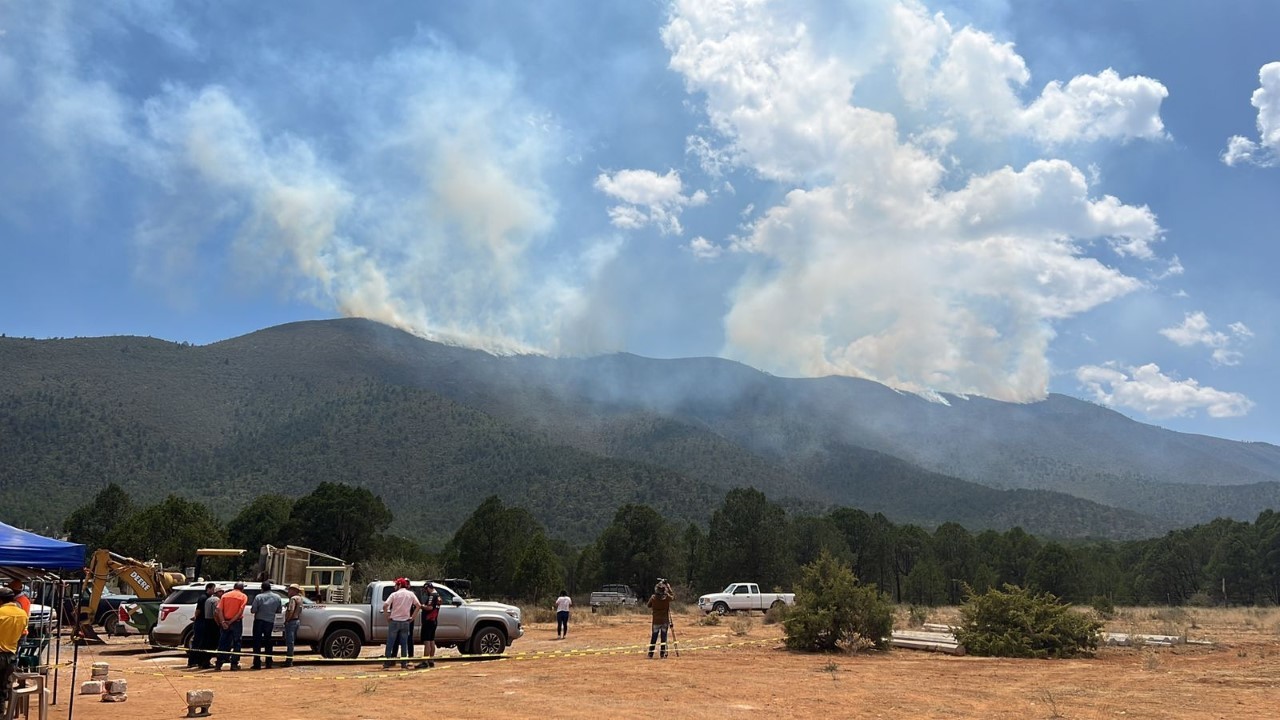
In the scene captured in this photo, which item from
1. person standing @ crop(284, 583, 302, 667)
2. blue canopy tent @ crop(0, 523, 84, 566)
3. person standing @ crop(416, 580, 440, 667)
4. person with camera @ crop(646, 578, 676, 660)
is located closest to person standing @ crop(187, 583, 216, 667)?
person standing @ crop(284, 583, 302, 667)

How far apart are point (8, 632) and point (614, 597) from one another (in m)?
47.3

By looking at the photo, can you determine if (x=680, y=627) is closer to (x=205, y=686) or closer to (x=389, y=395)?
(x=205, y=686)

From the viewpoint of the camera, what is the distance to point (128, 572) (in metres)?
28.3

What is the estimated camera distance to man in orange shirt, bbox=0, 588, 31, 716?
9492 millimetres

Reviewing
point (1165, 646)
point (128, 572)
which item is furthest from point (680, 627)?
point (128, 572)

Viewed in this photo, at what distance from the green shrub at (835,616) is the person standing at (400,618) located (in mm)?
9345

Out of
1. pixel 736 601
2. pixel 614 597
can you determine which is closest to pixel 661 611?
pixel 736 601

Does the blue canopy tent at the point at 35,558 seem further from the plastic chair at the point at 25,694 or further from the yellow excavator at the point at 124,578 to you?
the yellow excavator at the point at 124,578

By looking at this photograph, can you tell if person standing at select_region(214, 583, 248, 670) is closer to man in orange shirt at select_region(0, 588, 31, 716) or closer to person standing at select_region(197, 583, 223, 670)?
person standing at select_region(197, 583, 223, 670)

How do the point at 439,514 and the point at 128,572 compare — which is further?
the point at 439,514

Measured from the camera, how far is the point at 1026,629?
21.3m

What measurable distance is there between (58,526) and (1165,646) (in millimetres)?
90335

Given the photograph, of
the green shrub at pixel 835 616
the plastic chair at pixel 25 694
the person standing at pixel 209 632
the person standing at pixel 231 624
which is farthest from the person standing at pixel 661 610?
the plastic chair at pixel 25 694

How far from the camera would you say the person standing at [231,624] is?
57.3 ft
